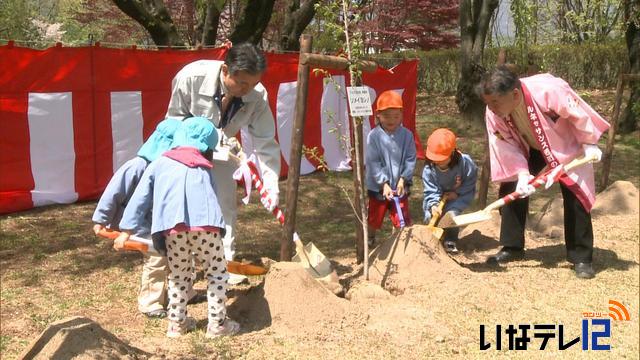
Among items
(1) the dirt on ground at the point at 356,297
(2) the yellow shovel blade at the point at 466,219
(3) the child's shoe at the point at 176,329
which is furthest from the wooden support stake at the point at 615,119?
(3) the child's shoe at the point at 176,329

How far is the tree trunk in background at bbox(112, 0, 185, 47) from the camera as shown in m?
7.18

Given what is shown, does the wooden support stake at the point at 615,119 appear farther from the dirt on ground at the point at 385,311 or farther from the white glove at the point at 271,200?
the white glove at the point at 271,200

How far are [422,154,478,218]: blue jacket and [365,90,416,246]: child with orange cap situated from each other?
17 cm

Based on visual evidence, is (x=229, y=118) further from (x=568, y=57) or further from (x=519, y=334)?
(x=568, y=57)

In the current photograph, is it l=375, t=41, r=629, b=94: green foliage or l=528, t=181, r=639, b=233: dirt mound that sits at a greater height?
l=375, t=41, r=629, b=94: green foliage

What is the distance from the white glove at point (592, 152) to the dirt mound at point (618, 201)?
208 cm

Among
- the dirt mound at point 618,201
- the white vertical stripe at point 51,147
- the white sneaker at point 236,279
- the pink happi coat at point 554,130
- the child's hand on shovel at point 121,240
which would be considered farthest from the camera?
the white vertical stripe at point 51,147

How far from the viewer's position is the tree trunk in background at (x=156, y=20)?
7176 millimetres

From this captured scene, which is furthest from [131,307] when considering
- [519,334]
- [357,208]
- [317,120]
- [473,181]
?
[317,120]

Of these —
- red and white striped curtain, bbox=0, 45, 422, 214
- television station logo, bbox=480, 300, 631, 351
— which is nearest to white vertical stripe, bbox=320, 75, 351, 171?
red and white striped curtain, bbox=0, 45, 422, 214

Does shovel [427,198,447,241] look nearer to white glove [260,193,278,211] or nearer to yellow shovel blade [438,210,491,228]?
yellow shovel blade [438,210,491,228]

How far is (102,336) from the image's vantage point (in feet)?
9.20

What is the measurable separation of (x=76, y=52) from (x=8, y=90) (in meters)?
0.75

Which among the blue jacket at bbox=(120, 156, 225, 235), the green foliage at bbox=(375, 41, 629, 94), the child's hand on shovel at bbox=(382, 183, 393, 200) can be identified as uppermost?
the green foliage at bbox=(375, 41, 629, 94)
